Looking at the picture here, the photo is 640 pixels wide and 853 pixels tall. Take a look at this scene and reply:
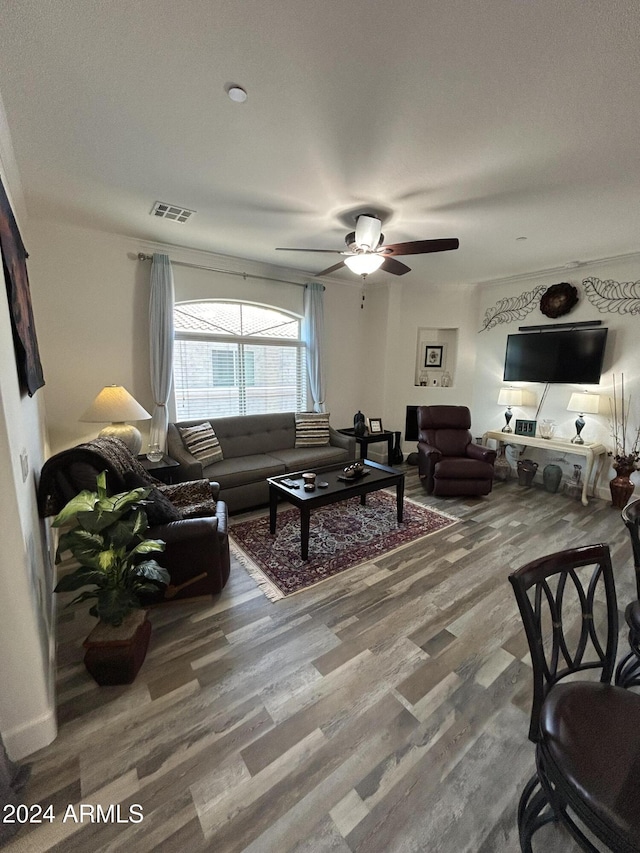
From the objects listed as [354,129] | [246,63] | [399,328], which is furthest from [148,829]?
[399,328]

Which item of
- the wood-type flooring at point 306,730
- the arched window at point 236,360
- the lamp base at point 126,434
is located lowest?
the wood-type flooring at point 306,730

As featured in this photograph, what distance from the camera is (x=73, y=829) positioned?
3.67 ft

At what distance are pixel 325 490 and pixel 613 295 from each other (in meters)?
3.94

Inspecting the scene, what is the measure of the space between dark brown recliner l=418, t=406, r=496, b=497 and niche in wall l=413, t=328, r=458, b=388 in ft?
3.38

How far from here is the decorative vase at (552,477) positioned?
4.14m

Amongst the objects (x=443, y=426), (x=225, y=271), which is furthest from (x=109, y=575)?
(x=443, y=426)

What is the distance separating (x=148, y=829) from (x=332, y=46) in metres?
2.91


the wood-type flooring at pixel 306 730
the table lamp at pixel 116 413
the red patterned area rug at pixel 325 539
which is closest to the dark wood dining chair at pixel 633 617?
the wood-type flooring at pixel 306 730

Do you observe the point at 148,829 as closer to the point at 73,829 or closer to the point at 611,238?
the point at 73,829

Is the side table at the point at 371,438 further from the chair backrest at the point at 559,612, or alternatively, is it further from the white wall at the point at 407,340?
the chair backrest at the point at 559,612

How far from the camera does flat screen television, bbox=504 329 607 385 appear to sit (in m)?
3.90

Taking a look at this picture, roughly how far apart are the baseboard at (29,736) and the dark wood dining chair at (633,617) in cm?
249

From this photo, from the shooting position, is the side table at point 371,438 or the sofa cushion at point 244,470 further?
the side table at point 371,438

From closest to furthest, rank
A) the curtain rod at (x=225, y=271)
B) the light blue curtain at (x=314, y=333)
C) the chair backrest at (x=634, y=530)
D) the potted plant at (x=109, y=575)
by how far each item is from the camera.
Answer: the chair backrest at (x=634, y=530), the potted plant at (x=109, y=575), the curtain rod at (x=225, y=271), the light blue curtain at (x=314, y=333)
